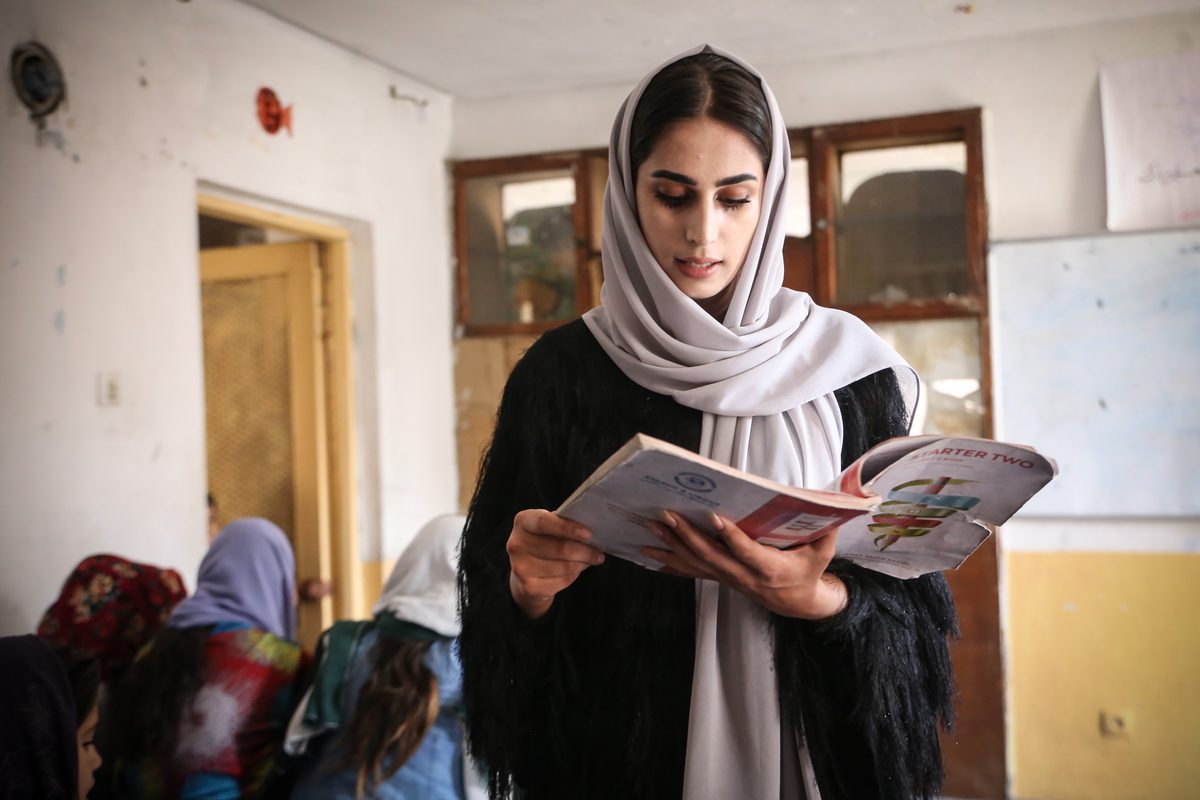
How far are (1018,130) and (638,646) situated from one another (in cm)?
321

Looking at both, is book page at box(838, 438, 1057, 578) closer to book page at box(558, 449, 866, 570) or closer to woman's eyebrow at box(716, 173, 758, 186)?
book page at box(558, 449, 866, 570)

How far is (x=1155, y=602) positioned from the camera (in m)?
3.55

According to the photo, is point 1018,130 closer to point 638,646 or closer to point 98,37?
point 98,37

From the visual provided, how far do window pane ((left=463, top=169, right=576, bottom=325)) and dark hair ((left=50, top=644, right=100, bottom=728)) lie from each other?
99.1 inches

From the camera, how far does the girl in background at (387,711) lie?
209 centimetres

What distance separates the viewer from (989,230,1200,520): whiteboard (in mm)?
3531

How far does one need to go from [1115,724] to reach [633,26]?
285cm

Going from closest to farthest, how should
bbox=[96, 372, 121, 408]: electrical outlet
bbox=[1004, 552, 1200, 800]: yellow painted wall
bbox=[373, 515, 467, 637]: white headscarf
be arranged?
1. bbox=[373, 515, 467, 637]: white headscarf
2. bbox=[96, 372, 121, 408]: electrical outlet
3. bbox=[1004, 552, 1200, 800]: yellow painted wall

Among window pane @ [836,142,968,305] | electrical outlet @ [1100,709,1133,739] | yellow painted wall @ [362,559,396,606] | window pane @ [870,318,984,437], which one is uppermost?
window pane @ [836,142,968,305]

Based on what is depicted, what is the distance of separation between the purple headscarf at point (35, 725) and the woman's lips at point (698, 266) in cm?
129

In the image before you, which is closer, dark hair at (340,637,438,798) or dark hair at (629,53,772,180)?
dark hair at (629,53,772,180)

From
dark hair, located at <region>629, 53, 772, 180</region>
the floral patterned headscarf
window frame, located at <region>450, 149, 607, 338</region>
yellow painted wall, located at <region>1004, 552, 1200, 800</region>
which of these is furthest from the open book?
window frame, located at <region>450, 149, 607, 338</region>

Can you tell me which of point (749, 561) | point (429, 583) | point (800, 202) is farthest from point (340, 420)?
point (749, 561)

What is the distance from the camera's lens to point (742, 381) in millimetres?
1110
